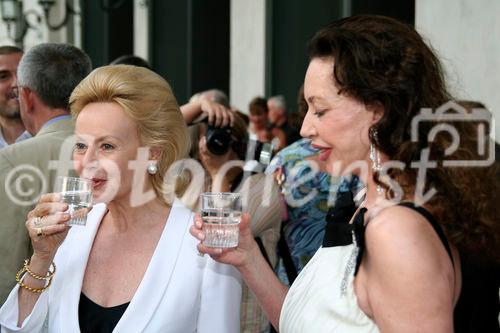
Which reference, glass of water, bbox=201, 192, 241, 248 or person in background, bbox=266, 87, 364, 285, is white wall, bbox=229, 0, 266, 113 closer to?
person in background, bbox=266, 87, 364, 285

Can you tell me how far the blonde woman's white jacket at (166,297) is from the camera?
2320 millimetres

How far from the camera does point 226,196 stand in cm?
216

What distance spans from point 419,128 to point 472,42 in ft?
9.05

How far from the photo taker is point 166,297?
7.71ft

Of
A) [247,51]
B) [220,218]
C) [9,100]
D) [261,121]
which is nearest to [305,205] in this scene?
[220,218]

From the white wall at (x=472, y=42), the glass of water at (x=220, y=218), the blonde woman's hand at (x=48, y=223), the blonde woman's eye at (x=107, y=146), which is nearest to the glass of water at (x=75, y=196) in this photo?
the blonde woman's hand at (x=48, y=223)

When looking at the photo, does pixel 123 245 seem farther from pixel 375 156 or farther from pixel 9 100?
pixel 9 100

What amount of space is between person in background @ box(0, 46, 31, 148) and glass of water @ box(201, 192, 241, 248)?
7.32 feet

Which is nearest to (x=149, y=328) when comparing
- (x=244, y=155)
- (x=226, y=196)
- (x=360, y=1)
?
(x=226, y=196)

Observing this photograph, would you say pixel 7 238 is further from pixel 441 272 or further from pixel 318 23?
pixel 318 23

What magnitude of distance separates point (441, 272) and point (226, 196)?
29.5 inches

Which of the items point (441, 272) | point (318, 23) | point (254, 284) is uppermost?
point (318, 23)

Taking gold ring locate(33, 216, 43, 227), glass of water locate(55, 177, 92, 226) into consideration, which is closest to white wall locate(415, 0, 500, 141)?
glass of water locate(55, 177, 92, 226)

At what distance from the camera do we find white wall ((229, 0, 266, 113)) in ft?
25.6
